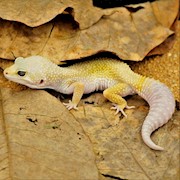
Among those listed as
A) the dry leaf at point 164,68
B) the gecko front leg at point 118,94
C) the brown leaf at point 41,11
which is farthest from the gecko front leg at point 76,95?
the dry leaf at point 164,68

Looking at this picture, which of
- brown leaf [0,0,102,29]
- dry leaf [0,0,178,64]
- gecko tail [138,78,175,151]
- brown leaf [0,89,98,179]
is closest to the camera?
brown leaf [0,89,98,179]

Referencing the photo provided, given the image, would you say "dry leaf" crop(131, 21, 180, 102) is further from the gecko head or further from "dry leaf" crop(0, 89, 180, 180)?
the gecko head

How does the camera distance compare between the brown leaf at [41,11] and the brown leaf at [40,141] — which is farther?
the brown leaf at [41,11]

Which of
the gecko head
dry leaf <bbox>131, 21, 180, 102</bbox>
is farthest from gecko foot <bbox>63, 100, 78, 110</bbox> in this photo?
dry leaf <bbox>131, 21, 180, 102</bbox>

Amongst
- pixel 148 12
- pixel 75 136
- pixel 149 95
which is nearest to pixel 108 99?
pixel 149 95

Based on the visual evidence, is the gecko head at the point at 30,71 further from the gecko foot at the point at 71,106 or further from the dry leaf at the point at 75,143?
the gecko foot at the point at 71,106
